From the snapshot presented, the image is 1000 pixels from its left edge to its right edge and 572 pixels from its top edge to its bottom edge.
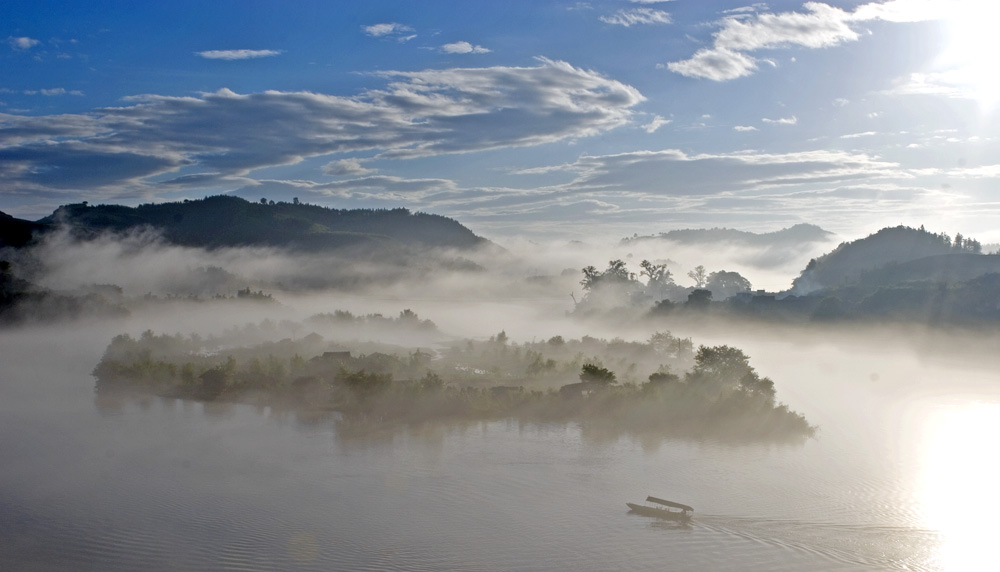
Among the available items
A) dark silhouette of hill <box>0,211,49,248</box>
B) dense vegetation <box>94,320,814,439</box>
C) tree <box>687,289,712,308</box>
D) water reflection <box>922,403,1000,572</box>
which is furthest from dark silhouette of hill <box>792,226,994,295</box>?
dark silhouette of hill <box>0,211,49,248</box>

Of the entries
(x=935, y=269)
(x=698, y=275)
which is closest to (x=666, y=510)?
(x=935, y=269)

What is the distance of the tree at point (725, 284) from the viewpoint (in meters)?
164

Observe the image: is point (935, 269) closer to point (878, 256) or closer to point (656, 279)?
point (878, 256)

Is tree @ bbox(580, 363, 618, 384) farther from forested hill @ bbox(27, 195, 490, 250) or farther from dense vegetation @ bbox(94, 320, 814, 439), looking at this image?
forested hill @ bbox(27, 195, 490, 250)

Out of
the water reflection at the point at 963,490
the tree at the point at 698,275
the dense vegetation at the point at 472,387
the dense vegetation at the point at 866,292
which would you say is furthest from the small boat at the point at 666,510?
the tree at the point at 698,275

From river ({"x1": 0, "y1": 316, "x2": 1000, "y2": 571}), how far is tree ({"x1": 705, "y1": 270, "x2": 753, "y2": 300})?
380ft

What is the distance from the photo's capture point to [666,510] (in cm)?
2711

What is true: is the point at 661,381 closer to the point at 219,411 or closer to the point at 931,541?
the point at 931,541

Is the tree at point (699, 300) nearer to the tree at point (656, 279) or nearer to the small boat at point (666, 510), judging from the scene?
the tree at point (656, 279)

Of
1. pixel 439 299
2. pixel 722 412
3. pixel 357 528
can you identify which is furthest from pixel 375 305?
pixel 357 528

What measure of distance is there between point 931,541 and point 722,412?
18042mm

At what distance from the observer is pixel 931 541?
26.0 m

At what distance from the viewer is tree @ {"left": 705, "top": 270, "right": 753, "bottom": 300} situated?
164500mm

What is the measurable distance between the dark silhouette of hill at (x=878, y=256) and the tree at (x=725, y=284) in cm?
1065
